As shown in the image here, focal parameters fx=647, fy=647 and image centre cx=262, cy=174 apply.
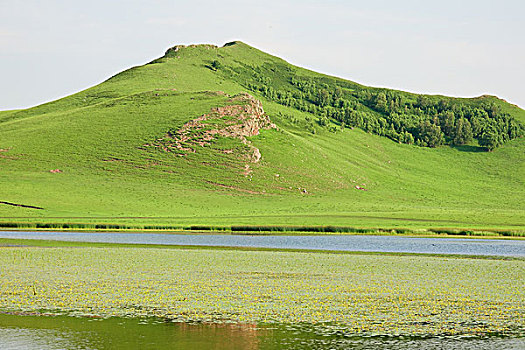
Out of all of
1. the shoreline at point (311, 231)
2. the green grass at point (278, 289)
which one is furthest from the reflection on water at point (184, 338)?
the shoreline at point (311, 231)

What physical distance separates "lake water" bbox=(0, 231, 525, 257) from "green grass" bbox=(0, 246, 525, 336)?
12.3 meters

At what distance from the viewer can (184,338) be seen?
26781 mm

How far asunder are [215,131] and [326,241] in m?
111

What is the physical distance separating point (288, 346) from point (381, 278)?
844 inches

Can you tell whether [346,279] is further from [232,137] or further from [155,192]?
[232,137]

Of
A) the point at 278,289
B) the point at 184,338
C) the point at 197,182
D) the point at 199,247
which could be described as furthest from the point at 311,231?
the point at 197,182

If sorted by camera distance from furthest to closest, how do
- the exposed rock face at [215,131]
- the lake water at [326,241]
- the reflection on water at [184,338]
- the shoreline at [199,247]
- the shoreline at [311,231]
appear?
the exposed rock face at [215,131]
the shoreline at [311,231]
the lake water at [326,241]
the shoreline at [199,247]
the reflection on water at [184,338]

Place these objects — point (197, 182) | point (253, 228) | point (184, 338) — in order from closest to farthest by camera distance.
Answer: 1. point (184, 338)
2. point (253, 228)
3. point (197, 182)

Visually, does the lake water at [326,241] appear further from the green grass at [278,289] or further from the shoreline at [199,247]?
the green grass at [278,289]

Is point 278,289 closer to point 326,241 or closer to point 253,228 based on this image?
point 326,241

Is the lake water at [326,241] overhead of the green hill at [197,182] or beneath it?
beneath

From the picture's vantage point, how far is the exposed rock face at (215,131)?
178750 millimetres

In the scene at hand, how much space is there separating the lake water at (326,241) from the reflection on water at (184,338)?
4256 cm

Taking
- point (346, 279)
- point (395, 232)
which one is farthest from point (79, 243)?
point (395, 232)
